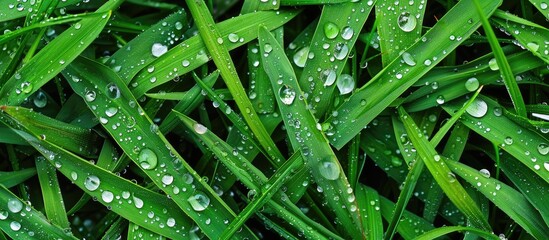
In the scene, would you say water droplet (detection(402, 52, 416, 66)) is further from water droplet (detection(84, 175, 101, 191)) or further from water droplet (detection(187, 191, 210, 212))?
water droplet (detection(84, 175, 101, 191))

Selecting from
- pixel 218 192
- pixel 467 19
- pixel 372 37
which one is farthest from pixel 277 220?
pixel 467 19

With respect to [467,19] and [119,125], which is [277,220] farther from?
[467,19]

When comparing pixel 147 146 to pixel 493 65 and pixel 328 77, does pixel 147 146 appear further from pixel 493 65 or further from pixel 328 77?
pixel 493 65

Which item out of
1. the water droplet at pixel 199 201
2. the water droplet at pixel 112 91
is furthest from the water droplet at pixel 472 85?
the water droplet at pixel 112 91

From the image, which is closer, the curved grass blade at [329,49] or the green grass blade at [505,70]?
the green grass blade at [505,70]

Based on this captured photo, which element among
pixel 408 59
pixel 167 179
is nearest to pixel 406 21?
pixel 408 59

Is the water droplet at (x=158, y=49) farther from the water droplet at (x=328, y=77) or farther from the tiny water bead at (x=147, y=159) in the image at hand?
the water droplet at (x=328, y=77)

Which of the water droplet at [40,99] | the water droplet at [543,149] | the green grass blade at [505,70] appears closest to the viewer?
the green grass blade at [505,70]
